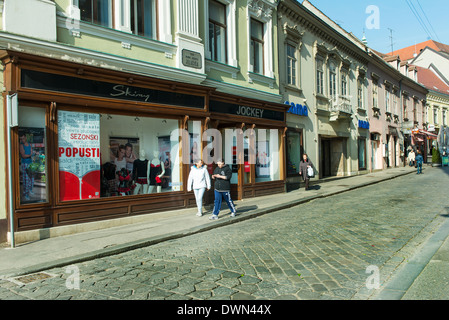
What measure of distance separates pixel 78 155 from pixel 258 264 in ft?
17.6

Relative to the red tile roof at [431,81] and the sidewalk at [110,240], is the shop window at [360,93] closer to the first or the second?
the sidewalk at [110,240]

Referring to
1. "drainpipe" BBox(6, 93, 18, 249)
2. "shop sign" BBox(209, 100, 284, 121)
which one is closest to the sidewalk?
"drainpipe" BBox(6, 93, 18, 249)

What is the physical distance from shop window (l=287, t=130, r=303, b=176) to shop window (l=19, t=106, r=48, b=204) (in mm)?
10657

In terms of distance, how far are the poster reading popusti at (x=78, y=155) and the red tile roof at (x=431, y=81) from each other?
41635mm

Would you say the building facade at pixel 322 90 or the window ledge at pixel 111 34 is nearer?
the window ledge at pixel 111 34

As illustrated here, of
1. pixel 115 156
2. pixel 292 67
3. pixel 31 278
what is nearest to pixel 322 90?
pixel 292 67

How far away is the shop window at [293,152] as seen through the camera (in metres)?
15.7

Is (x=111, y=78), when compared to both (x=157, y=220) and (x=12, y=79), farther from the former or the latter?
(x=157, y=220)

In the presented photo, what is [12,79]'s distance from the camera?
7055 mm

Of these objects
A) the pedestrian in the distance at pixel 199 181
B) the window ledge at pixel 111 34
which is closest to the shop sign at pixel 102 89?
the window ledge at pixel 111 34

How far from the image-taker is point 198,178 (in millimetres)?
9750
